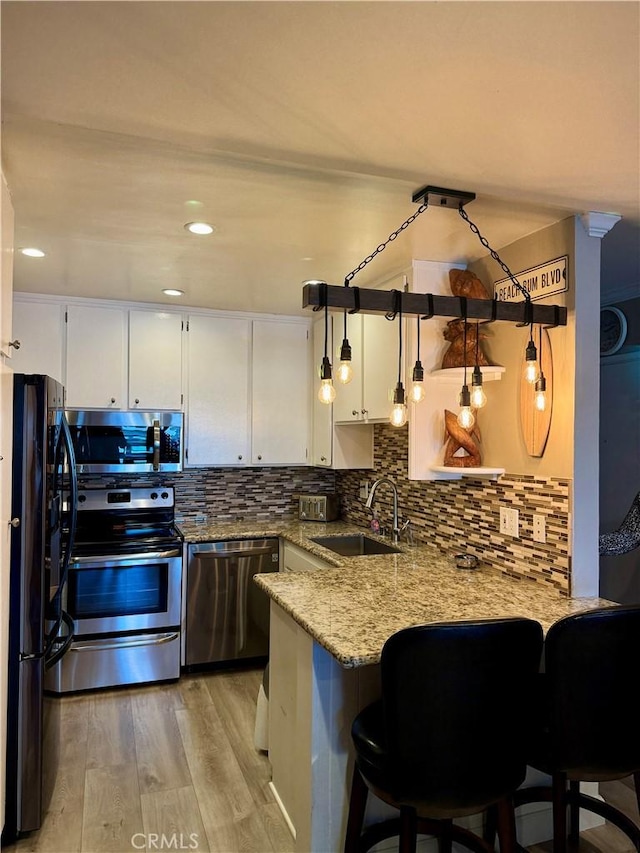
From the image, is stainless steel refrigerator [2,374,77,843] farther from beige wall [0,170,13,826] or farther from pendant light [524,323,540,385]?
pendant light [524,323,540,385]

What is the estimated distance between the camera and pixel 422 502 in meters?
3.10

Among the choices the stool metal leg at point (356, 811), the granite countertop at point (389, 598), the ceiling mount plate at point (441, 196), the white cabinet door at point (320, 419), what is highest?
the ceiling mount plate at point (441, 196)

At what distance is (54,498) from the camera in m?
2.23

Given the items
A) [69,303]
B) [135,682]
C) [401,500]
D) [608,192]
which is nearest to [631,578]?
[401,500]

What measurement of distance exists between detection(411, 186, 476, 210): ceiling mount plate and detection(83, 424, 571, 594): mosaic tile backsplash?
1.09m

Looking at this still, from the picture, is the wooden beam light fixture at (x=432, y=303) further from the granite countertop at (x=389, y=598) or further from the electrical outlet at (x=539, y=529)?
the granite countertop at (x=389, y=598)

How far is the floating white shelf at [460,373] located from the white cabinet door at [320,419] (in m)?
1.24

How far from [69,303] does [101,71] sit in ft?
8.05

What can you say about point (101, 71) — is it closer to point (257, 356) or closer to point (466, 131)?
point (466, 131)

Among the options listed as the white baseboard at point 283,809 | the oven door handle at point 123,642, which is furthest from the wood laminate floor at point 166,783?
the oven door handle at point 123,642

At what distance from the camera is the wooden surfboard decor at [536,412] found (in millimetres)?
2162

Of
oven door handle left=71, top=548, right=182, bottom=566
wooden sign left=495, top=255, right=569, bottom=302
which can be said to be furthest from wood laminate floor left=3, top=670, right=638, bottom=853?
wooden sign left=495, top=255, right=569, bottom=302

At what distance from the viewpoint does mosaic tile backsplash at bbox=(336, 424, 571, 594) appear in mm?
2123

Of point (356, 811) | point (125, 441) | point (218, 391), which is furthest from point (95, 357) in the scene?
point (356, 811)
